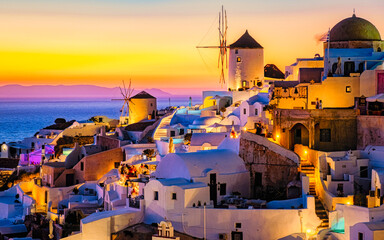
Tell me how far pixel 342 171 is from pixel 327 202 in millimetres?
1644

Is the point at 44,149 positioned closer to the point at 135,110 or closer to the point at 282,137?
the point at 135,110

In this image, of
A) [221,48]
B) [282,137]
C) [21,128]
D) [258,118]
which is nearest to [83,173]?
[258,118]

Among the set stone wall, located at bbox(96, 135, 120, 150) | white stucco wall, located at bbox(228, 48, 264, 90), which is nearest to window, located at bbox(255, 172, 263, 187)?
stone wall, located at bbox(96, 135, 120, 150)

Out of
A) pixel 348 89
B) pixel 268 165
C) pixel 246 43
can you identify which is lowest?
pixel 268 165

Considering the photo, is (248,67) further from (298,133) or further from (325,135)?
(325,135)

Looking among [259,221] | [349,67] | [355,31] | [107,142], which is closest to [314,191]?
[259,221]

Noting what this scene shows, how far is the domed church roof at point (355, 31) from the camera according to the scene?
113ft

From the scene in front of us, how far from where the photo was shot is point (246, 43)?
47906mm

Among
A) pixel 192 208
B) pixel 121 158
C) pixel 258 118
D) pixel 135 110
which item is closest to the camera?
pixel 192 208

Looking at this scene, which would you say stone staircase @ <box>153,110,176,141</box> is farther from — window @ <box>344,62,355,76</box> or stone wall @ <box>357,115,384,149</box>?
stone wall @ <box>357,115,384,149</box>

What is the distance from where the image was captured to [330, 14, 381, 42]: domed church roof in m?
34.3

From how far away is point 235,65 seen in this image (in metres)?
47.4

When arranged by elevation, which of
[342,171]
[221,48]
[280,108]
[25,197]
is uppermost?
[221,48]

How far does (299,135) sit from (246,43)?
62.9ft
